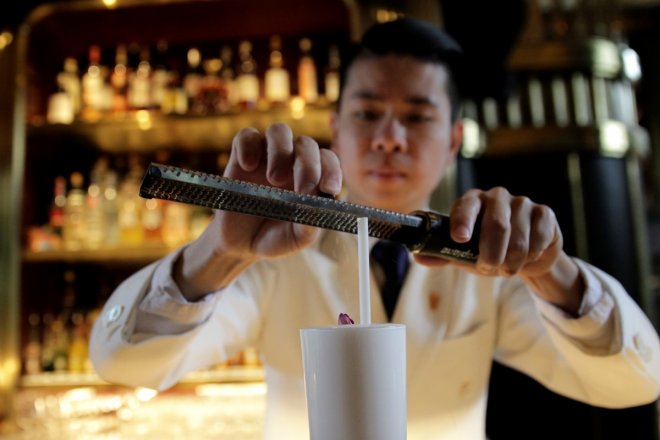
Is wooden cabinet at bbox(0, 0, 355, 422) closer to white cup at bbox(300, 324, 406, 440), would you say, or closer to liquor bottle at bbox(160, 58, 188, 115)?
liquor bottle at bbox(160, 58, 188, 115)

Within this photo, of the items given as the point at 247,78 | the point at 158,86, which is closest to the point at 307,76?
the point at 247,78

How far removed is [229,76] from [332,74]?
436 millimetres

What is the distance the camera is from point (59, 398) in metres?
2.15

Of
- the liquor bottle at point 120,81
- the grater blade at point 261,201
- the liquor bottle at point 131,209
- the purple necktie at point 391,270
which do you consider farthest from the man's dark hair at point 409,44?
the liquor bottle at point 120,81

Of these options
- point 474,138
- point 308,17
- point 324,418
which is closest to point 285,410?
point 324,418

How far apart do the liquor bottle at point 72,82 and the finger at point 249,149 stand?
190cm

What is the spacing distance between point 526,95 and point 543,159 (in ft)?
0.84

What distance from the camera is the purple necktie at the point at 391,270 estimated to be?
1195mm

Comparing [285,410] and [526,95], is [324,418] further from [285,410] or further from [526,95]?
[526,95]

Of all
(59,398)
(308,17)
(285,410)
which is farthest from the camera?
(308,17)

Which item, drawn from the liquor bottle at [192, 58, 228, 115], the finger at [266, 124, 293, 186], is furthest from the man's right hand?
the liquor bottle at [192, 58, 228, 115]

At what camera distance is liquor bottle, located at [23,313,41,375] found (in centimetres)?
215

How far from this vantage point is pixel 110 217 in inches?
90.3

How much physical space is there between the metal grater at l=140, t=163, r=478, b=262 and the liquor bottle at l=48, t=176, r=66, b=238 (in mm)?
1938
